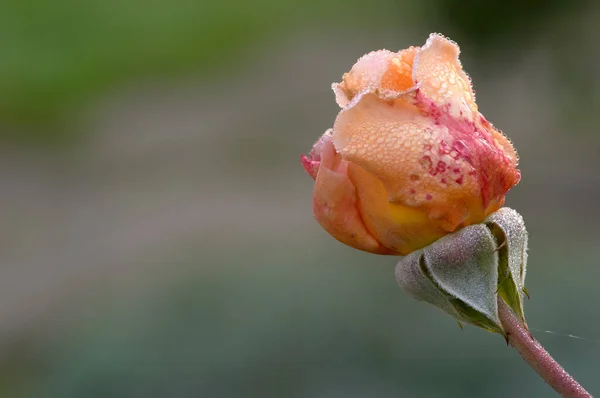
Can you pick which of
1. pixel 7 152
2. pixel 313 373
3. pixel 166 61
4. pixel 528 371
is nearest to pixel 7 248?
pixel 7 152

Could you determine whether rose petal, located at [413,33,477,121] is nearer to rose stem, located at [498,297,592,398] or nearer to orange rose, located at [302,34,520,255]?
orange rose, located at [302,34,520,255]

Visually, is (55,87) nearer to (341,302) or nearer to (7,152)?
(7,152)

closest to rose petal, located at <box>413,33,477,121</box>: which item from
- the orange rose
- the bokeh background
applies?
the orange rose

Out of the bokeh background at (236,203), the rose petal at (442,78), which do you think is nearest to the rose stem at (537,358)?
the rose petal at (442,78)

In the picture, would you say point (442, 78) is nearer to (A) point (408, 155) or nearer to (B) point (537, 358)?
(A) point (408, 155)

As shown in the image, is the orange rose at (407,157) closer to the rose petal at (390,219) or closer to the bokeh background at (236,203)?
the rose petal at (390,219)
